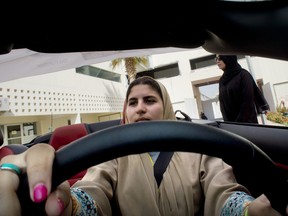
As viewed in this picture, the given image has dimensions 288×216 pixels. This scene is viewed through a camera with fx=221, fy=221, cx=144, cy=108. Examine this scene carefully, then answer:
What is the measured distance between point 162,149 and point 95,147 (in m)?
0.08

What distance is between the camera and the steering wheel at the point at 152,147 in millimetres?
250

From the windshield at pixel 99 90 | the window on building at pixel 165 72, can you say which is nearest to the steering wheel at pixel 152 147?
the windshield at pixel 99 90

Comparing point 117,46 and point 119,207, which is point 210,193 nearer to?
point 119,207

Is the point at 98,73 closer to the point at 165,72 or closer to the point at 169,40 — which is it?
the point at 165,72

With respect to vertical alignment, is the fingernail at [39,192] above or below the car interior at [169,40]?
below

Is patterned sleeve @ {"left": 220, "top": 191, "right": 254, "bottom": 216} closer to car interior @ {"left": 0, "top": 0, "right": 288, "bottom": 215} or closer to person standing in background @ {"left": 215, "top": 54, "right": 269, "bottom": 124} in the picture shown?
car interior @ {"left": 0, "top": 0, "right": 288, "bottom": 215}

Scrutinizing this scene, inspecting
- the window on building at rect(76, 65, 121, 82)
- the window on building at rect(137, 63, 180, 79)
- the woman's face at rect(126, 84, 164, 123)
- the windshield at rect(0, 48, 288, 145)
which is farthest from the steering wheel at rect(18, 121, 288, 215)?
the window on building at rect(137, 63, 180, 79)

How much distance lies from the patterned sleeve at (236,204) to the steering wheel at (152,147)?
21 centimetres

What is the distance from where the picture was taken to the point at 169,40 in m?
0.53

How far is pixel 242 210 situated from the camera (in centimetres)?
44

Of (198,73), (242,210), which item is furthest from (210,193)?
(198,73)

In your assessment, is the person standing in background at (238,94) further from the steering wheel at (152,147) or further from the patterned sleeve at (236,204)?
the steering wheel at (152,147)

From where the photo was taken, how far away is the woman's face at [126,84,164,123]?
0.98 metres

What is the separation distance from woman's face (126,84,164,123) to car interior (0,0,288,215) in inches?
18.6
